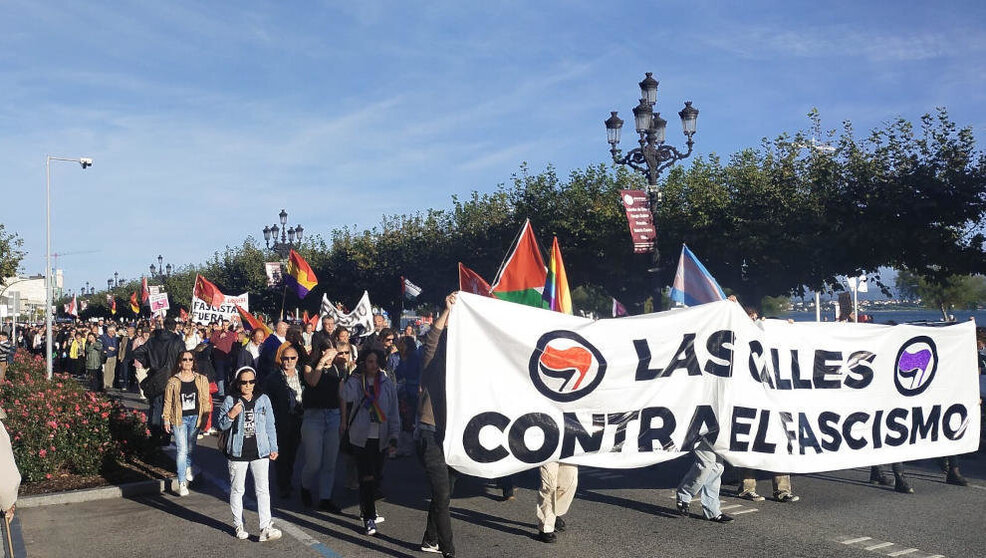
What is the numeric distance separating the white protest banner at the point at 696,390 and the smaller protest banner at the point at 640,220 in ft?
25.0

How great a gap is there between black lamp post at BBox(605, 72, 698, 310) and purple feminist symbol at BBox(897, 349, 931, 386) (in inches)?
309

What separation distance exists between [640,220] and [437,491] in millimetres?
10961

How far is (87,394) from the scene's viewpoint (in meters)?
11.5

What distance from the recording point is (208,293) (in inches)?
883

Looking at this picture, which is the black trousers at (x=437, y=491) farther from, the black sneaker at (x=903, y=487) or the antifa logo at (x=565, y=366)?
the black sneaker at (x=903, y=487)

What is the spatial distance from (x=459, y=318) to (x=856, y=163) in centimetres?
1677

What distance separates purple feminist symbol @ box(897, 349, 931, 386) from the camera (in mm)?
8977

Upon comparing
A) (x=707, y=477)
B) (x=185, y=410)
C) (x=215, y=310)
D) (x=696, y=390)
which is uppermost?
(x=215, y=310)

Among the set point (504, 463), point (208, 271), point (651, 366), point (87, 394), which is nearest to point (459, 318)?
point (504, 463)

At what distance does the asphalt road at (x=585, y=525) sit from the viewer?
6895 mm

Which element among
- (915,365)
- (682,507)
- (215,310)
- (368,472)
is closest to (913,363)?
(915,365)

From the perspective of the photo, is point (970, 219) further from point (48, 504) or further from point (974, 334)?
point (48, 504)

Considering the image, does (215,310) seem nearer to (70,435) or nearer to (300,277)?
(300,277)

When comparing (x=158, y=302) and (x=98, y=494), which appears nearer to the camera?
(x=98, y=494)
